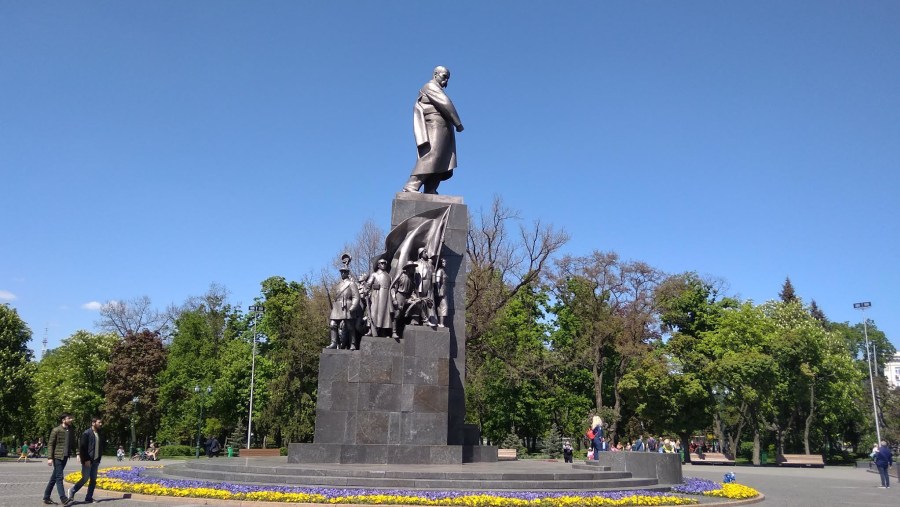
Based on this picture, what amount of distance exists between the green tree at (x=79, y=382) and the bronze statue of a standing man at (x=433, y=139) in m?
41.7

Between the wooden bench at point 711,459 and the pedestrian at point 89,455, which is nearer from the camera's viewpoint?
the pedestrian at point 89,455

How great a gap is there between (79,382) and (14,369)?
13.8 meters

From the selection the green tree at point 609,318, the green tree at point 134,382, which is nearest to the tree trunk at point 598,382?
the green tree at point 609,318

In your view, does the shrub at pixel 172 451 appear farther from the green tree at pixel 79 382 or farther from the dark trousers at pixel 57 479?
the dark trousers at pixel 57 479

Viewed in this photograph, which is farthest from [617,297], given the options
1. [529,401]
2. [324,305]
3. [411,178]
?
[411,178]

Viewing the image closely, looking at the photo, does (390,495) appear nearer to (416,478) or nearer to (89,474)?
(416,478)

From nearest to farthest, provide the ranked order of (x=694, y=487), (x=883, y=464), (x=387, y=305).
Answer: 1. (x=694, y=487)
2. (x=387, y=305)
3. (x=883, y=464)

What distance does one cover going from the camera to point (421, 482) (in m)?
12.1

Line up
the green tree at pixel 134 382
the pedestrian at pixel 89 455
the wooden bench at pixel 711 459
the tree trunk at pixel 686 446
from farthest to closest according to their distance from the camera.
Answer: the green tree at pixel 134 382 → the wooden bench at pixel 711 459 → the tree trunk at pixel 686 446 → the pedestrian at pixel 89 455

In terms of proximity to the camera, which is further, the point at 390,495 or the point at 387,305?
the point at 387,305

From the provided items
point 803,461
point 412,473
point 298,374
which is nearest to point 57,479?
point 412,473

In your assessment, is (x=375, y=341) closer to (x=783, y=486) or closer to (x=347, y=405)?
(x=347, y=405)

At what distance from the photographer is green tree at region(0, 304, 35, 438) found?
38.1m

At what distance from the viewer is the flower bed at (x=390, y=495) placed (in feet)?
35.1
